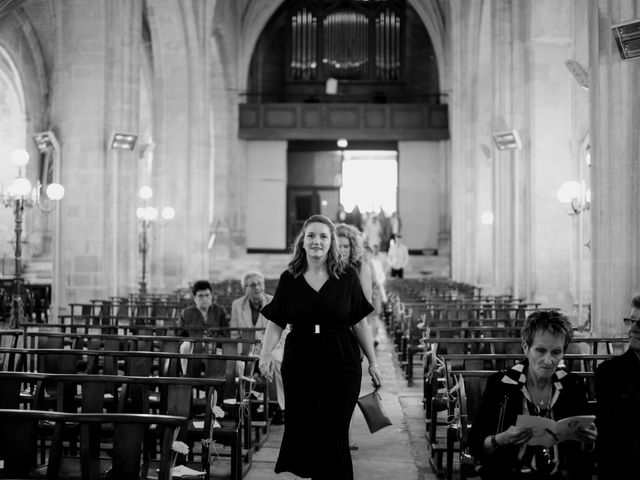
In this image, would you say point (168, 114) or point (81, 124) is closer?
point (81, 124)

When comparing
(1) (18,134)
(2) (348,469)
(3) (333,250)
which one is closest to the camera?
(2) (348,469)

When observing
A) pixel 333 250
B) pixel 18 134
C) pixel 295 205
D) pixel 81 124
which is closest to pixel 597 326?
pixel 333 250

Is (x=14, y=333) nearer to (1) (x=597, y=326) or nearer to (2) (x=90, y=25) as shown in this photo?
(1) (x=597, y=326)

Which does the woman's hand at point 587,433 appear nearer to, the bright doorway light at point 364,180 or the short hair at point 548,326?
the short hair at point 548,326

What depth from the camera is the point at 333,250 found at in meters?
5.08

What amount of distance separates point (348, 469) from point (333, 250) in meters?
1.25

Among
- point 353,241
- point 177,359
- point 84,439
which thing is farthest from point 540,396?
point 353,241

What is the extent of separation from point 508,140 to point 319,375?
1304 centimetres

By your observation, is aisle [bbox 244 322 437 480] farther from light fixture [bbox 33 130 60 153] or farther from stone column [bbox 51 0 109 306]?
light fixture [bbox 33 130 60 153]

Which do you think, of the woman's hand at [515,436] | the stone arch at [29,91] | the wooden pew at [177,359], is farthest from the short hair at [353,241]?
the stone arch at [29,91]

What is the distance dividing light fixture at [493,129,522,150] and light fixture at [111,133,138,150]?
7.19m

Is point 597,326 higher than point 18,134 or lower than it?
lower

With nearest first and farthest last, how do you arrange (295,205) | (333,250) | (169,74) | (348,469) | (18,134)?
1. (348,469)
2. (333,250)
3. (169,74)
4. (18,134)
5. (295,205)

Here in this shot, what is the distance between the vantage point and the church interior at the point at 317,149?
40.0ft
